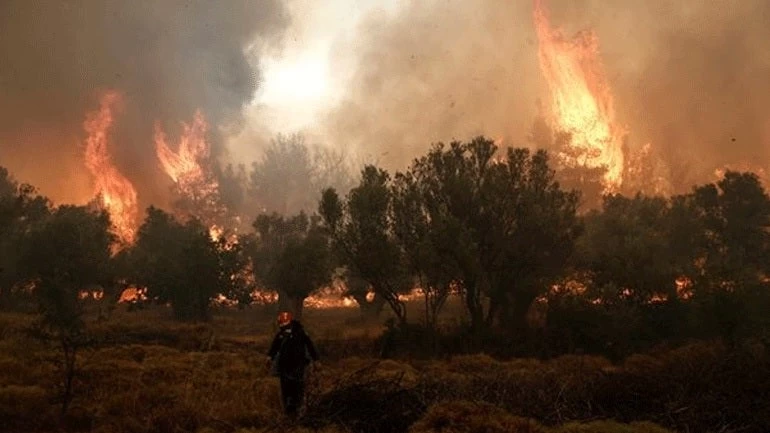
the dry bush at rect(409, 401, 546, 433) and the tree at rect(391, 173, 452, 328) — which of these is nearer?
the dry bush at rect(409, 401, 546, 433)

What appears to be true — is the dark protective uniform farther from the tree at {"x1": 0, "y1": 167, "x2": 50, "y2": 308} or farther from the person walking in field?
the tree at {"x1": 0, "y1": 167, "x2": 50, "y2": 308}

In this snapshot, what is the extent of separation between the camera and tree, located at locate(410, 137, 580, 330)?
1480 inches

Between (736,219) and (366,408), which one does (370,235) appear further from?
(736,219)

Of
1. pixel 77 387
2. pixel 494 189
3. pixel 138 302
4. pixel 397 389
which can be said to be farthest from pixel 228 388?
pixel 138 302

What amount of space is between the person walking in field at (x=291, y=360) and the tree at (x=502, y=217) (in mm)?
22764

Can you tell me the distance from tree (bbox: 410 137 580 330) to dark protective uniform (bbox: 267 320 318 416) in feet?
74.8

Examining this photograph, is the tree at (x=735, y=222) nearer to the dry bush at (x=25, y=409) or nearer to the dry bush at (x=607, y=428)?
the dry bush at (x=607, y=428)

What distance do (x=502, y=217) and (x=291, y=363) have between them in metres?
27.1

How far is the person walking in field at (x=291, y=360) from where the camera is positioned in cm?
1329

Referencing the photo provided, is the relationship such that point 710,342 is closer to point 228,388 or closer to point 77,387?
point 228,388

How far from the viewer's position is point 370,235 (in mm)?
37125

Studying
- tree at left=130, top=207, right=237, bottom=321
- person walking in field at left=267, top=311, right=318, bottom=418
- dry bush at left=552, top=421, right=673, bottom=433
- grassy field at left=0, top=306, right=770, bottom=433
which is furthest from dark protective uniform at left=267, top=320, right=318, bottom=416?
tree at left=130, top=207, right=237, bottom=321

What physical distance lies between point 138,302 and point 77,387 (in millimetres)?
47397

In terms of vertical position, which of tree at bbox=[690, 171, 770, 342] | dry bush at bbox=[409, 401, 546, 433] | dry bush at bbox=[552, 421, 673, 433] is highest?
tree at bbox=[690, 171, 770, 342]
